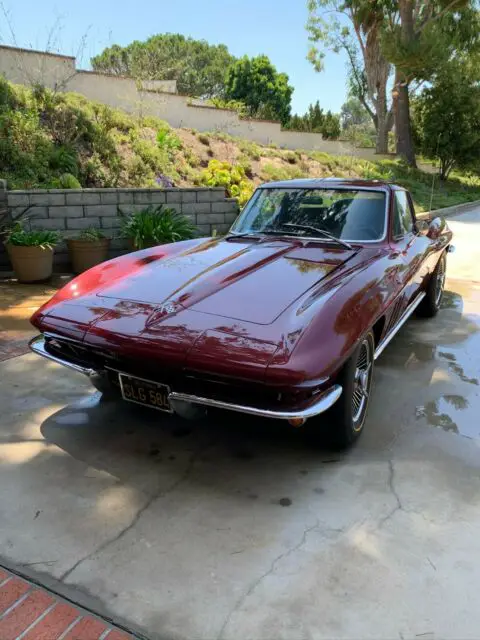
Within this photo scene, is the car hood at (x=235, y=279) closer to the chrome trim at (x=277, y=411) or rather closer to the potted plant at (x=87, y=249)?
the chrome trim at (x=277, y=411)

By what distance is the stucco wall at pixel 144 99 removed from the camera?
1109 centimetres

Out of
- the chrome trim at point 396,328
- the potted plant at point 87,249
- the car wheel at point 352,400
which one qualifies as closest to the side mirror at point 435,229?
the chrome trim at point 396,328

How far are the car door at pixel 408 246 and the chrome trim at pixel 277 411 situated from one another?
154cm

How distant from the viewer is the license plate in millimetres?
2492

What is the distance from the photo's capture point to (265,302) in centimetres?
269

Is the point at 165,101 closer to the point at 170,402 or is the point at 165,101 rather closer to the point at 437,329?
the point at 437,329

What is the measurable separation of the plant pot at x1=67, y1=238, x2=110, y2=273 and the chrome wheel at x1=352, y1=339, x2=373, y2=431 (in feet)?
14.9

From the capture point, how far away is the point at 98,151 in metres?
8.97

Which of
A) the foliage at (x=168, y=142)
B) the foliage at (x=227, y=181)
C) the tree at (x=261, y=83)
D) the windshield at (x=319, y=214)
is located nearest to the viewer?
the windshield at (x=319, y=214)

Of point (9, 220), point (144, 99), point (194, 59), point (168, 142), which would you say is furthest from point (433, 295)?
point (194, 59)

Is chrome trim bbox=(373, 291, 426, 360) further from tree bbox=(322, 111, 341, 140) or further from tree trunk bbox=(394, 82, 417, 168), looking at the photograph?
tree bbox=(322, 111, 341, 140)

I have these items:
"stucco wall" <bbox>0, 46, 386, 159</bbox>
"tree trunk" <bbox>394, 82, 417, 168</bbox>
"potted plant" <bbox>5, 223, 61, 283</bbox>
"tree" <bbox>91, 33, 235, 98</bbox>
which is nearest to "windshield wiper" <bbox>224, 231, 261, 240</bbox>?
"potted plant" <bbox>5, 223, 61, 283</bbox>

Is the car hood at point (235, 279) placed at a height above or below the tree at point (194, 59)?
below

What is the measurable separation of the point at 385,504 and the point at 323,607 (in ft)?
2.32
